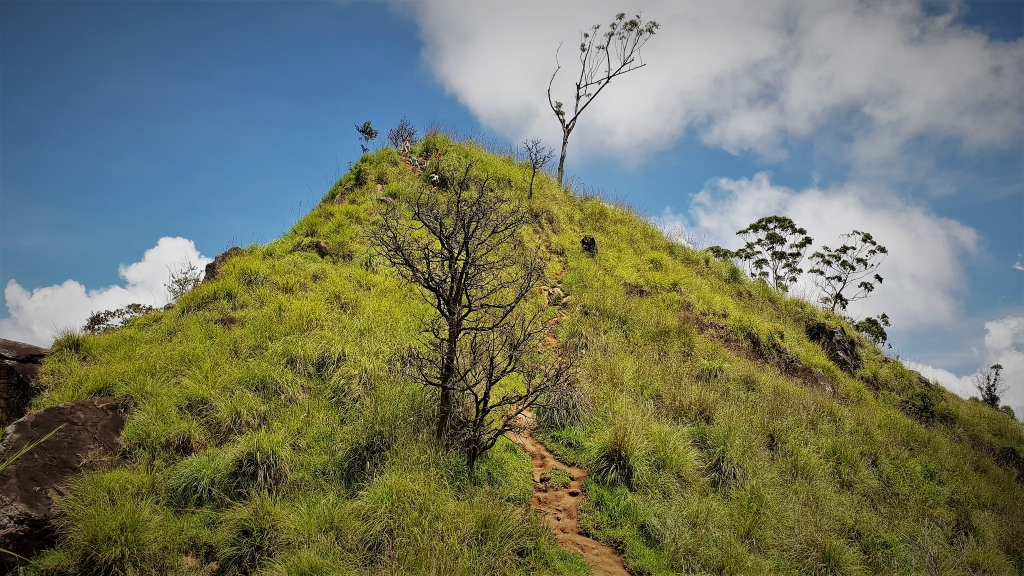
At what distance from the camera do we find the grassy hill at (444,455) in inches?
215


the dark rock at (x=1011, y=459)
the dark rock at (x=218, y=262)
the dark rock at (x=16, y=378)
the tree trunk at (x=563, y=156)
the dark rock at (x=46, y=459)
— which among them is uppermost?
the tree trunk at (x=563, y=156)

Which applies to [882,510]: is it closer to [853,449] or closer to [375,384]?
[853,449]

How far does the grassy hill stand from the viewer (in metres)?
5.45

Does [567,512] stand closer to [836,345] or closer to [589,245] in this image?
[589,245]

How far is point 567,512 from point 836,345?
13.5m

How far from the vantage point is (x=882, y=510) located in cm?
817

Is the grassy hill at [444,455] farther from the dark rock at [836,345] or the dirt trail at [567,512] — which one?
the dark rock at [836,345]

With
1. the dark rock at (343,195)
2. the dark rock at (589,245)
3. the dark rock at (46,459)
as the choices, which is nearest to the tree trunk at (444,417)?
the dark rock at (46,459)

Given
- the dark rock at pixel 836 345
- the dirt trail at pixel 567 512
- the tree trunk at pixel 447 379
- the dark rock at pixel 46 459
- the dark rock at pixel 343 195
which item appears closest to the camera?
the dark rock at pixel 46 459

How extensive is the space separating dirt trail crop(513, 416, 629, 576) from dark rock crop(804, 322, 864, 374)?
12179mm

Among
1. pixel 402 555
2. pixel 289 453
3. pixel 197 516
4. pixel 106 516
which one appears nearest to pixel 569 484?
pixel 402 555

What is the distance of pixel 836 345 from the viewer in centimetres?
1578

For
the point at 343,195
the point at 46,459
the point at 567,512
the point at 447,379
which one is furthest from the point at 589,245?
the point at 46,459

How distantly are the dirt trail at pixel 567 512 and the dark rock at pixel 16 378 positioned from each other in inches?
291
